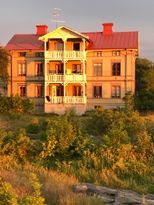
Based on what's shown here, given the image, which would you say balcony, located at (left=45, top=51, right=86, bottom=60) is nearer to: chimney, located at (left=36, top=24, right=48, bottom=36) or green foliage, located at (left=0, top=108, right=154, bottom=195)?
chimney, located at (left=36, top=24, right=48, bottom=36)

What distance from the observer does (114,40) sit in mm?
43781

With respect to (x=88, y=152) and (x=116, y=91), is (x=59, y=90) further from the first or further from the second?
(x=88, y=152)

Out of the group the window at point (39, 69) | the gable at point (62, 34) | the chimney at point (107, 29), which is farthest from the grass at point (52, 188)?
the chimney at point (107, 29)

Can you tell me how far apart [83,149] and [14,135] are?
8.40 ft

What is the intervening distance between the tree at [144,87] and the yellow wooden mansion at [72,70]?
128 centimetres

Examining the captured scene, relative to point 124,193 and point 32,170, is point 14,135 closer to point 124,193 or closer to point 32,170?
point 32,170

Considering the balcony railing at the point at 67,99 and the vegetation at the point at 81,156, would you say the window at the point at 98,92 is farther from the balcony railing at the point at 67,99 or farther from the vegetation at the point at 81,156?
the vegetation at the point at 81,156

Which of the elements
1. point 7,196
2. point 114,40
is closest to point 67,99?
point 114,40

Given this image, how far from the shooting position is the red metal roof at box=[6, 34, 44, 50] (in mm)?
43469

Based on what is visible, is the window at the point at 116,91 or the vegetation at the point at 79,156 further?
the window at the point at 116,91

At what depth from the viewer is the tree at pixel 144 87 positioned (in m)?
38.5

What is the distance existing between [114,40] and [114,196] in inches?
1369

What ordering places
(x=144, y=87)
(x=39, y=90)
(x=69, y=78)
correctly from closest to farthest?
(x=69, y=78) → (x=144, y=87) → (x=39, y=90)

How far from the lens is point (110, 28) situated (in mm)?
45500
